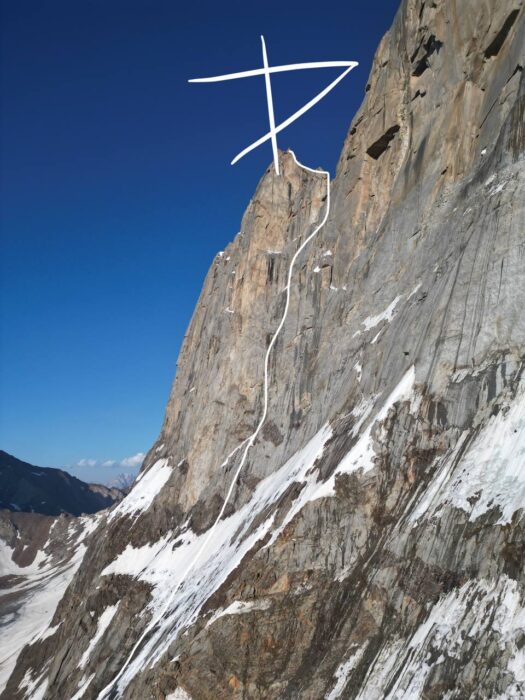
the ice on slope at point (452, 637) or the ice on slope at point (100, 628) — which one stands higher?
the ice on slope at point (452, 637)

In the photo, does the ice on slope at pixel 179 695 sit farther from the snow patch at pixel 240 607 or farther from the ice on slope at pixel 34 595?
the ice on slope at pixel 34 595

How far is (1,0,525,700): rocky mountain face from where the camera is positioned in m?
16.6

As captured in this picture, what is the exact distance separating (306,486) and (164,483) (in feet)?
117

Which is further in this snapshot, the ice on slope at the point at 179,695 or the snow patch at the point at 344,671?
the ice on slope at the point at 179,695

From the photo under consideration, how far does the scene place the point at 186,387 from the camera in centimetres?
7181

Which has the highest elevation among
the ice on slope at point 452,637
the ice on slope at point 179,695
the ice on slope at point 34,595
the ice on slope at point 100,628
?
the ice on slope at point 452,637

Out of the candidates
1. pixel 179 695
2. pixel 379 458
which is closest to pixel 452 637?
pixel 379 458

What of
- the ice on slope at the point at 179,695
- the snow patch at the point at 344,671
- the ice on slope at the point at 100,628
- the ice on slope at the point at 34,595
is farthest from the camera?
the ice on slope at the point at 34,595

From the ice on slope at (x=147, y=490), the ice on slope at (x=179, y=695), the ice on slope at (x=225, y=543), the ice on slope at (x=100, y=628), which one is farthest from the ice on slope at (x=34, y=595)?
the ice on slope at (x=179, y=695)

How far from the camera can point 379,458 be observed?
2269cm

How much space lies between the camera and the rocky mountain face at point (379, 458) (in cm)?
1661

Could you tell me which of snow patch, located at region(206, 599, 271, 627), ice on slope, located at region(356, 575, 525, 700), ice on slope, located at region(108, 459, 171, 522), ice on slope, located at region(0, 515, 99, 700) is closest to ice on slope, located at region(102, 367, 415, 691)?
snow patch, located at region(206, 599, 271, 627)

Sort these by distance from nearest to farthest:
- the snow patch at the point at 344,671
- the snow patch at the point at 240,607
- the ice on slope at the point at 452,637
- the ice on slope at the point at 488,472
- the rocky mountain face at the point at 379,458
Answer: the ice on slope at the point at 452,637 < the ice on slope at the point at 488,472 < the rocky mountain face at the point at 379,458 < the snow patch at the point at 344,671 < the snow patch at the point at 240,607

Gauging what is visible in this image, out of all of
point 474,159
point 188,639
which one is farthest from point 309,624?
point 474,159
